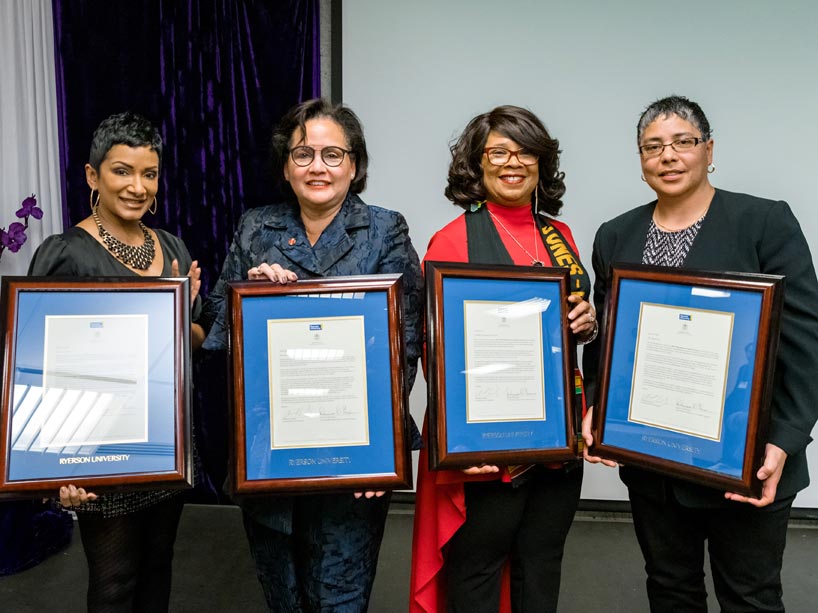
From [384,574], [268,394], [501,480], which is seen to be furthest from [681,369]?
[384,574]

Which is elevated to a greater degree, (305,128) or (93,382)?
(305,128)

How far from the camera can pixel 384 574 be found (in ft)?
8.36

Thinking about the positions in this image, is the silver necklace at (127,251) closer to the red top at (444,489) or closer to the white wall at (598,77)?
the red top at (444,489)

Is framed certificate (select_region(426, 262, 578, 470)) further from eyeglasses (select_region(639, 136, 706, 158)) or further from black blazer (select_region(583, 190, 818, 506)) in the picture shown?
eyeglasses (select_region(639, 136, 706, 158))

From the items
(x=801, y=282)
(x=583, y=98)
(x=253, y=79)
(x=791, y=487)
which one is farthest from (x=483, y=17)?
(x=791, y=487)

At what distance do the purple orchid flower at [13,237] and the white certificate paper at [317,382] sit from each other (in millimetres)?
1844

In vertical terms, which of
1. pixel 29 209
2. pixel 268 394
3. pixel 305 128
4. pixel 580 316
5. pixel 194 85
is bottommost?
pixel 268 394

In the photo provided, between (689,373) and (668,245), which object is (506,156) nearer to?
(668,245)

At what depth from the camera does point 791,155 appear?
2.93 m

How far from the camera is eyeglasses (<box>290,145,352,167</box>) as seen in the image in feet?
4.66

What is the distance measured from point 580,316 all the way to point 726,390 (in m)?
0.35

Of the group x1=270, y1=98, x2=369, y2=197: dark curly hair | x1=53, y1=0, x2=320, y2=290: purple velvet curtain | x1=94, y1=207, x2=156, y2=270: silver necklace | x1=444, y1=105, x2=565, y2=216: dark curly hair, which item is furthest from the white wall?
x1=94, y1=207, x2=156, y2=270: silver necklace

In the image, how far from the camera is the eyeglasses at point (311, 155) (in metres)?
1.42

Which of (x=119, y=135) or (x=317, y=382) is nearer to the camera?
(x=317, y=382)
